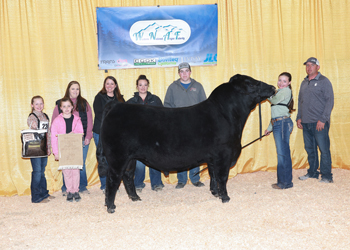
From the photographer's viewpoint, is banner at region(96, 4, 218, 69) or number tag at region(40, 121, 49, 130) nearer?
number tag at region(40, 121, 49, 130)

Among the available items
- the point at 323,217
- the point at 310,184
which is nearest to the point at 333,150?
the point at 310,184

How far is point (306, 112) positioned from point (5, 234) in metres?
4.26

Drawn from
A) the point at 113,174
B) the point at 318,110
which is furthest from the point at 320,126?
the point at 113,174

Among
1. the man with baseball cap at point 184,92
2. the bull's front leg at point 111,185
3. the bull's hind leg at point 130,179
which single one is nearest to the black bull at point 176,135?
the bull's front leg at point 111,185

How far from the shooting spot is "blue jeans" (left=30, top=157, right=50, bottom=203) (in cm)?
399

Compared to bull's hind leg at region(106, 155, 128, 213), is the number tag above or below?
above

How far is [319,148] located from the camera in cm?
449

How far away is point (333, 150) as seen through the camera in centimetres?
523

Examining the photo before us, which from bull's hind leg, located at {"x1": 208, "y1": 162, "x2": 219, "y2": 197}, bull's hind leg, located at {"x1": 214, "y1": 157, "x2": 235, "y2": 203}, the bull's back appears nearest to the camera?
the bull's back

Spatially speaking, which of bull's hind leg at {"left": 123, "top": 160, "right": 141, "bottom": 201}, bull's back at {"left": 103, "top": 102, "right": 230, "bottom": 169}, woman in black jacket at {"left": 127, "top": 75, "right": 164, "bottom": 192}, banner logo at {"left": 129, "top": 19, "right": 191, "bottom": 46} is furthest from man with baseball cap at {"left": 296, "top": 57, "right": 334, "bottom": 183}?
bull's hind leg at {"left": 123, "top": 160, "right": 141, "bottom": 201}

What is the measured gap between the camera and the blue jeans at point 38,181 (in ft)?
13.1

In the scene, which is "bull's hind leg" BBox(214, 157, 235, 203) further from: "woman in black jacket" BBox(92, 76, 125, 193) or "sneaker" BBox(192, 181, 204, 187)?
"woman in black jacket" BBox(92, 76, 125, 193)

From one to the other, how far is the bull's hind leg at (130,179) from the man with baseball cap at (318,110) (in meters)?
2.74

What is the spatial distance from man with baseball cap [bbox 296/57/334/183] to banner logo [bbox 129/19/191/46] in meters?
2.00
